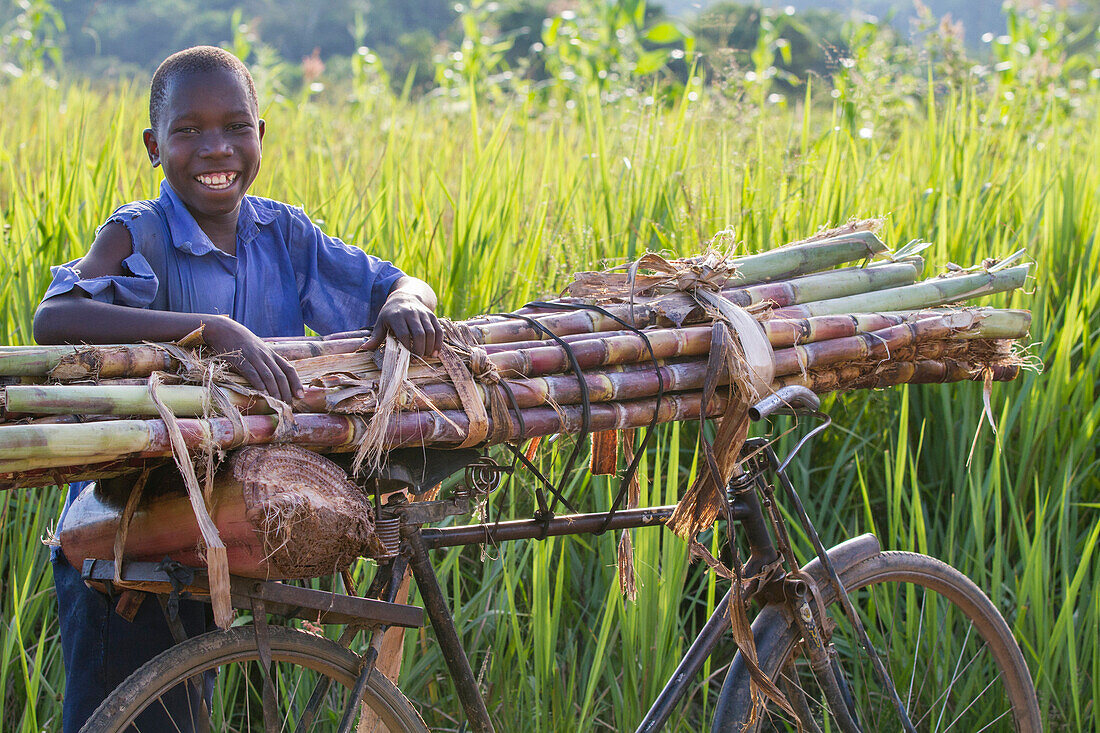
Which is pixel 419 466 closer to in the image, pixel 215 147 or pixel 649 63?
pixel 215 147

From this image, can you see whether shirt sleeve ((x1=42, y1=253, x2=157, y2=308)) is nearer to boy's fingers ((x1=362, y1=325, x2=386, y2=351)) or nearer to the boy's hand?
the boy's hand

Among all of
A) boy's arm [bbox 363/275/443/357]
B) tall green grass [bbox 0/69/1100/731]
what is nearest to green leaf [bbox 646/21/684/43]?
tall green grass [bbox 0/69/1100/731]

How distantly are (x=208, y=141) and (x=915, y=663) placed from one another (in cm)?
196

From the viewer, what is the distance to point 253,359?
1.36 meters

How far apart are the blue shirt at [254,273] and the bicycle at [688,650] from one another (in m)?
0.40

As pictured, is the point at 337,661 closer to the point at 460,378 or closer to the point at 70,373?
the point at 460,378

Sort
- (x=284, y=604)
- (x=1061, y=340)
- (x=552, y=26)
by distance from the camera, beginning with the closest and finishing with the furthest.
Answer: (x=284, y=604), (x=1061, y=340), (x=552, y=26)

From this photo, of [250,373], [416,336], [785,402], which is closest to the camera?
[250,373]

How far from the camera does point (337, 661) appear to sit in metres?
1.62

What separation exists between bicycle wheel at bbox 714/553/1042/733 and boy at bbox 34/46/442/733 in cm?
99

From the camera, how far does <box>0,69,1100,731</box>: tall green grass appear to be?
2.25m

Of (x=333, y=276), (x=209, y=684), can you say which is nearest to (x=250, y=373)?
(x=333, y=276)

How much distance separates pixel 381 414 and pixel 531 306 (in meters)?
0.49

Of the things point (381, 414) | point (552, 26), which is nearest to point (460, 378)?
Answer: point (381, 414)
